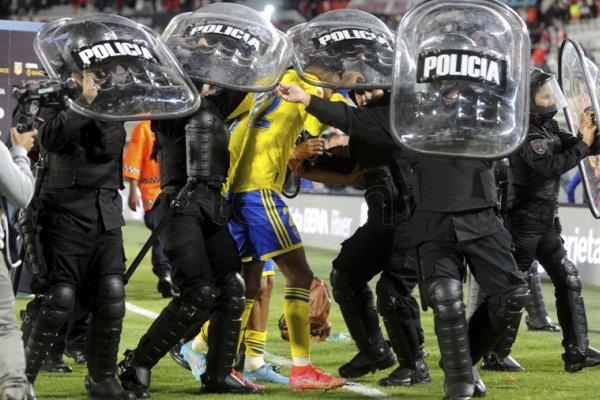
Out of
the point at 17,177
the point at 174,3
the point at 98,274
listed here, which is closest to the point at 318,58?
the point at 98,274

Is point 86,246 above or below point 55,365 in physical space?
above

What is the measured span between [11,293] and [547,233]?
383 cm

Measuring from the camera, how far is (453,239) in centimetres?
575

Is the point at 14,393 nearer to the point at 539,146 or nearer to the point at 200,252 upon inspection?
the point at 200,252

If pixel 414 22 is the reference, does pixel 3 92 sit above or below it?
below

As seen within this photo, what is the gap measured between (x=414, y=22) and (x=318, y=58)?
717 mm

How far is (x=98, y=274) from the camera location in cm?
589

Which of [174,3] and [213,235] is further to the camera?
[174,3]

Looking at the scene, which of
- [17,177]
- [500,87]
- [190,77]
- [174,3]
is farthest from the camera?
[174,3]

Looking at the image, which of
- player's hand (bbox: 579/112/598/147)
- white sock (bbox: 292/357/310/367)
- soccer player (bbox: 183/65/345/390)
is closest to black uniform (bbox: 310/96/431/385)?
soccer player (bbox: 183/65/345/390)

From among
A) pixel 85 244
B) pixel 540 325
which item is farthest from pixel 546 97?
pixel 85 244

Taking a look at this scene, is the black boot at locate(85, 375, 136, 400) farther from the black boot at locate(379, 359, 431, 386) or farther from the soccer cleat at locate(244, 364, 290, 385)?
the black boot at locate(379, 359, 431, 386)

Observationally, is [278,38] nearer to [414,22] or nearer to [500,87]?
[414,22]

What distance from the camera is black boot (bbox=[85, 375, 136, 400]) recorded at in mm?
5965
